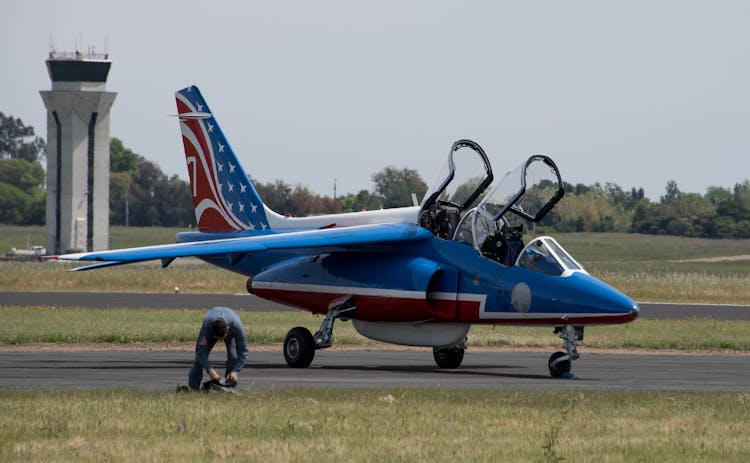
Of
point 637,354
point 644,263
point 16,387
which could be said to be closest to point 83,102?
point 644,263

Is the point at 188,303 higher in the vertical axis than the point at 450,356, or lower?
higher

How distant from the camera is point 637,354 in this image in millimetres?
28672

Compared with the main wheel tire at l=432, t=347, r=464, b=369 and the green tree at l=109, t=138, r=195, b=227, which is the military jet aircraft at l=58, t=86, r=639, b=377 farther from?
the green tree at l=109, t=138, r=195, b=227

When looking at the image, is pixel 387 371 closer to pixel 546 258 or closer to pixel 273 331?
pixel 546 258

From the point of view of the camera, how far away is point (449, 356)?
24.3 m

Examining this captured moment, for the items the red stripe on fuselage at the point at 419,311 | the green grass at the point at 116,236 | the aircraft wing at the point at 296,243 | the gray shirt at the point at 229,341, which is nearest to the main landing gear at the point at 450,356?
the red stripe on fuselage at the point at 419,311

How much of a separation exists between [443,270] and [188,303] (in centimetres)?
2322

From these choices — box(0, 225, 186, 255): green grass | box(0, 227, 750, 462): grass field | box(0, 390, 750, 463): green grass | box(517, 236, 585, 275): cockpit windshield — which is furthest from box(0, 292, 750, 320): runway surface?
box(0, 225, 186, 255): green grass

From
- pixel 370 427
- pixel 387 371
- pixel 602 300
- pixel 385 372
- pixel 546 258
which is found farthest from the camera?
pixel 387 371

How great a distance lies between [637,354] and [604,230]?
9469 centimetres

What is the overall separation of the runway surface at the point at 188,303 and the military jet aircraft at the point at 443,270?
60.8 feet

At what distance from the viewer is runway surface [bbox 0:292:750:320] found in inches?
1693

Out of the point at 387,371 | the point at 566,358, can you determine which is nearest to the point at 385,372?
the point at 387,371

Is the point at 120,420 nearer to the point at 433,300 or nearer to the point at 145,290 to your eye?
the point at 433,300
